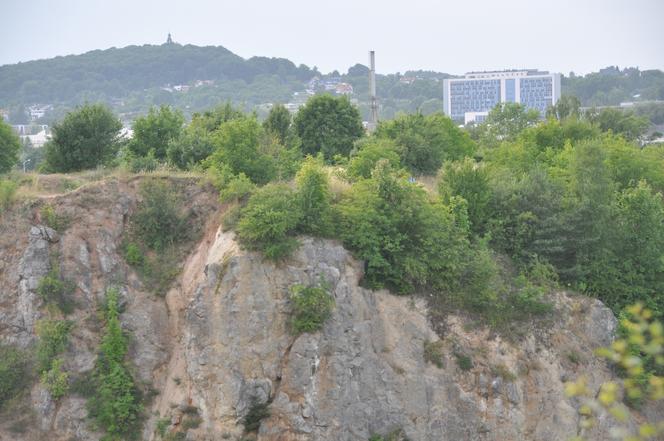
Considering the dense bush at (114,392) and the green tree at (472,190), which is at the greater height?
the green tree at (472,190)

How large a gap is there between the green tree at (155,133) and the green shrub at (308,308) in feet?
39.5

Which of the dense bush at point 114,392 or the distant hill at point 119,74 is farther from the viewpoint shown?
the distant hill at point 119,74

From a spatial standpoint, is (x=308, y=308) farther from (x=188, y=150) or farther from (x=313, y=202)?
(x=188, y=150)

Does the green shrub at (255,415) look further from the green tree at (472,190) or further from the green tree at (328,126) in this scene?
the green tree at (328,126)

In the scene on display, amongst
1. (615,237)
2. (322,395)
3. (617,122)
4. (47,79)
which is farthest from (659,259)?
(47,79)

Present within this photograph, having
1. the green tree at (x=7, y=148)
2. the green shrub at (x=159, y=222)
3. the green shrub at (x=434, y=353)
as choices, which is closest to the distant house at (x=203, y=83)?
the green tree at (x=7, y=148)

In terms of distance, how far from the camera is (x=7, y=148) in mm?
31594

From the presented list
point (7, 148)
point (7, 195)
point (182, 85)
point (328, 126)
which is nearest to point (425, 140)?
point (328, 126)

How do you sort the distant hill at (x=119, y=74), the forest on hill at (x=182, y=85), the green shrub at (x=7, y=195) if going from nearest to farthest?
1. the green shrub at (x=7, y=195)
2. the forest on hill at (x=182, y=85)
3. the distant hill at (x=119, y=74)

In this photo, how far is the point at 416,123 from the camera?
39688 millimetres

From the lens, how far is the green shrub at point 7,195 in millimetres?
25375

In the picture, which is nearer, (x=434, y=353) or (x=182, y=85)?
(x=434, y=353)

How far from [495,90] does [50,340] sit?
167m

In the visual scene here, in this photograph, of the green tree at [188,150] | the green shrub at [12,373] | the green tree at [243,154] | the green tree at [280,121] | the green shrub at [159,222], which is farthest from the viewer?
the green tree at [280,121]
